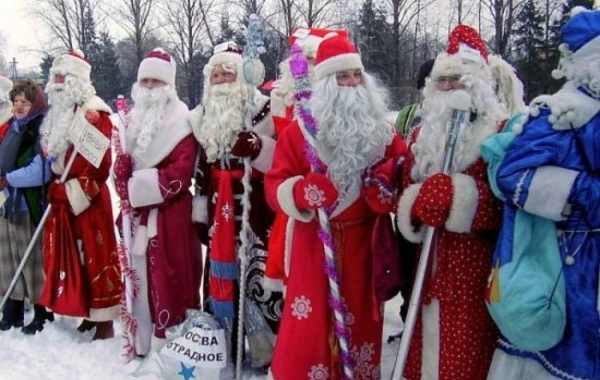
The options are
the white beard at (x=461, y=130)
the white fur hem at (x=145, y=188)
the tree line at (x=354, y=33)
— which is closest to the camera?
the white beard at (x=461, y=130)

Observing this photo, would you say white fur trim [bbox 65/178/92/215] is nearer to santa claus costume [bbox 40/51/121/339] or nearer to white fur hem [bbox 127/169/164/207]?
santa claus costume [bbox 40/51/121/339]

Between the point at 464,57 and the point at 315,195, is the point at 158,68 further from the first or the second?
the point at 464,57

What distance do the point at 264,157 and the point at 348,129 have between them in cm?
92

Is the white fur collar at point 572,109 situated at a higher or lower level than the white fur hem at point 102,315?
higher

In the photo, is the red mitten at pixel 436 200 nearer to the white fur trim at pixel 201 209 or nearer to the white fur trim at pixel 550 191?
the white fur trim at pixel 550 191

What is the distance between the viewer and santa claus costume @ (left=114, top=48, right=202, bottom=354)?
166 inches

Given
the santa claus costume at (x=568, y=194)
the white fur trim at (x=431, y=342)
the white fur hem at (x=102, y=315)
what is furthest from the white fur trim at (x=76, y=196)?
the santa claus costume at (x=568, y=194)

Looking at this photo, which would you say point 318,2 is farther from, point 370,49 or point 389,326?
point 389,326

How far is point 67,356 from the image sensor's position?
4.54 m

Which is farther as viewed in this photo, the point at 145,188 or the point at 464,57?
the point at 145,188

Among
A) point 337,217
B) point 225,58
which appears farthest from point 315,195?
point 225,58

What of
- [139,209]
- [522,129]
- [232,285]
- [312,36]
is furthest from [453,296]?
[139,209]

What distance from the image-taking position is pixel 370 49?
23.4 m

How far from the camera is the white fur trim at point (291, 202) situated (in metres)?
3.27
